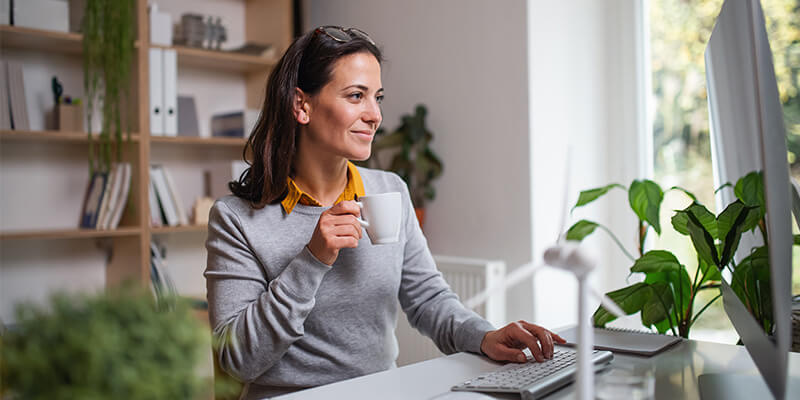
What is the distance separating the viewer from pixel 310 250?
3.67ft

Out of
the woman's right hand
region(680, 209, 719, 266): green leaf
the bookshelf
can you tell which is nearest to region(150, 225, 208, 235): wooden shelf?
the bookshelf

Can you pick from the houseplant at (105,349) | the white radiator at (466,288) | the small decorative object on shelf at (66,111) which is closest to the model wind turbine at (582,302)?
the houseplant at (105,349)

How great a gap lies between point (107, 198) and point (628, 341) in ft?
6.90

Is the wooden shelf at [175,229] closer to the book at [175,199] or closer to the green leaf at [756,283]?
the book at [175,199]

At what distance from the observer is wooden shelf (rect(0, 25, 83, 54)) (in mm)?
2271

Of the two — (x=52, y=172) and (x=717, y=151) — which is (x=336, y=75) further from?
(x=52, y=172)

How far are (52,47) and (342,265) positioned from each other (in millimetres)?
1868

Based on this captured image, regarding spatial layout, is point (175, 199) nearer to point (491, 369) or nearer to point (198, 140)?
point (198, 140)

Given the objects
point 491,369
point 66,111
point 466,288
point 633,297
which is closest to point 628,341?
point 633,297

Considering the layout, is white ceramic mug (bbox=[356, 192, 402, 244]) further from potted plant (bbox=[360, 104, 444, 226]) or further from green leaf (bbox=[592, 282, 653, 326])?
potted plant (bbox=[360, 104, 444, 226])

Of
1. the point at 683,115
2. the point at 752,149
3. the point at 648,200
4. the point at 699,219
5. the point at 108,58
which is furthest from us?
the point at 108,58

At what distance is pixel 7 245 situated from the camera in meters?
2.46

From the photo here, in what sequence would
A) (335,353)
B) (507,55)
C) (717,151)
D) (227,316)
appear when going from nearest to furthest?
(717,151) → (227,316) → (335,353) → (507,55)

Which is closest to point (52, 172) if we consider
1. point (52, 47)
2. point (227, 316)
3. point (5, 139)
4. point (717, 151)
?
point (5, 139)
